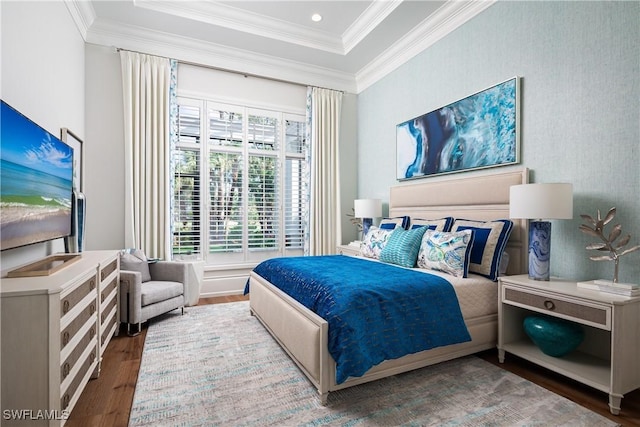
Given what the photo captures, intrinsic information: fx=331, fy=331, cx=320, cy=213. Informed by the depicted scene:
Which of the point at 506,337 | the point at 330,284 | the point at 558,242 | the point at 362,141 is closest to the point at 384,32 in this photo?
the point at 362,141

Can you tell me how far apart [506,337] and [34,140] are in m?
3.50

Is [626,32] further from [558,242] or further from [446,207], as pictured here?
[446,207]

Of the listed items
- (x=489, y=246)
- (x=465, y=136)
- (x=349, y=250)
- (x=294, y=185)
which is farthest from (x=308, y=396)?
(x=294, y=185)

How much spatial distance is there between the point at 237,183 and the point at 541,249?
356cm

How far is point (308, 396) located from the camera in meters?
2.03

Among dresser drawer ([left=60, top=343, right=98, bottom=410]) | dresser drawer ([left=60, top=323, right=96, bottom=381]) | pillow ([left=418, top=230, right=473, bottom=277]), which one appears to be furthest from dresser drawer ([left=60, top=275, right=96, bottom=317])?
pillow ([left=418, top=230, right=473, bottom=277])

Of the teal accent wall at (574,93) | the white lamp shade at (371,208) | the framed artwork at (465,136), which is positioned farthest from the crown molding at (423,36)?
the white lamp shade at (371,208)

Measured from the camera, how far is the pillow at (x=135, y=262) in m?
3.30

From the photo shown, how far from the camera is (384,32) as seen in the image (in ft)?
12.8

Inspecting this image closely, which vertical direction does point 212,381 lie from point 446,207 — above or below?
below

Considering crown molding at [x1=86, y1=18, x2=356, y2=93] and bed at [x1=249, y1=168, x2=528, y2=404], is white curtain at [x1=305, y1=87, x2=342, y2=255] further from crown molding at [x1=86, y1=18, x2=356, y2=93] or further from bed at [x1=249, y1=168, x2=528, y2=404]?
bed at [x1=249, y1=168, x2=528, y2=404]

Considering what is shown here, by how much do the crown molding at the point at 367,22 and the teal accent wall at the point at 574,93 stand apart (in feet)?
2.55

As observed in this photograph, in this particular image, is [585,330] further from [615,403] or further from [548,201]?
[548,201]

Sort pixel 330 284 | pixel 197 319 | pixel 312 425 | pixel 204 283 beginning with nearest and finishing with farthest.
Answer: pixel 312 425 < pixel 330 284 < pixel 197 319 < pixel 204 283
